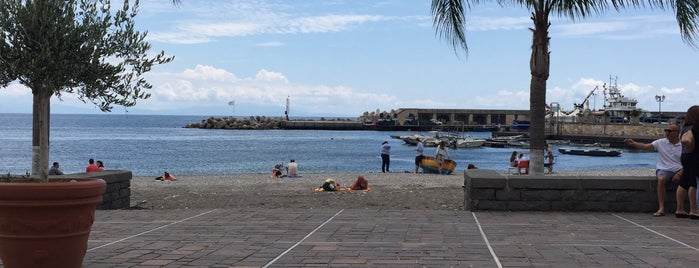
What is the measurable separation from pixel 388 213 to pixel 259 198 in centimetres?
517

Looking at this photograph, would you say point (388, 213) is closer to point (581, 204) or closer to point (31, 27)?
point (581, 204)

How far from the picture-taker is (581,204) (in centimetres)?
987

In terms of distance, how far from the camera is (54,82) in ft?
20.3

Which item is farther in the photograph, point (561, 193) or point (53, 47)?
point (561, 193)

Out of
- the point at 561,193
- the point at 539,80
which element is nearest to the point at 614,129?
the point at 539,80

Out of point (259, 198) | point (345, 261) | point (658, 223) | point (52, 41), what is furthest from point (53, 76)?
point (259, 198)

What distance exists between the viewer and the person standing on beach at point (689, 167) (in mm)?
8664

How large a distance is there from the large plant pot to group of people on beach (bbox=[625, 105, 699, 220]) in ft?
23.1

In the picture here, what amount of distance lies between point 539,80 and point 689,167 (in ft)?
11.7

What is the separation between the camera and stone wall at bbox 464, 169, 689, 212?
9.80 metres

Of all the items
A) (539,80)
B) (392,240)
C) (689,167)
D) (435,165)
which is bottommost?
(435,165)

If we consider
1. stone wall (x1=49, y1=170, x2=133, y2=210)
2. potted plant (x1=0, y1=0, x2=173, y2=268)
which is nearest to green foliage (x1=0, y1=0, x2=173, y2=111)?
potted plant (x1=0, y1=0, x2=173, y2=268)

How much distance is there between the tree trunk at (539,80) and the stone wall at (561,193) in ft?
6.44

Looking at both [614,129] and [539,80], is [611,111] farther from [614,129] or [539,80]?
[539,80]
